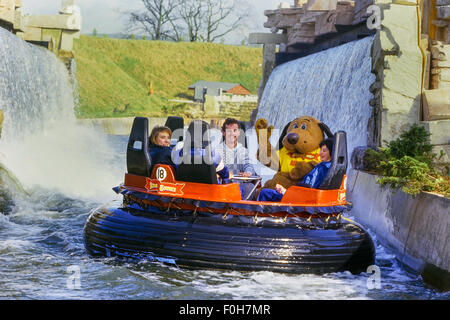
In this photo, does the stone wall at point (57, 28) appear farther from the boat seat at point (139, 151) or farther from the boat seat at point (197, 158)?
the boat seat at point (197, 158)

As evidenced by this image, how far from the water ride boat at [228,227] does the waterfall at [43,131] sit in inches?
258

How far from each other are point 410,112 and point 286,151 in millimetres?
3509

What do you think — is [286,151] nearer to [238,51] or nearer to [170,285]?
[170,285]

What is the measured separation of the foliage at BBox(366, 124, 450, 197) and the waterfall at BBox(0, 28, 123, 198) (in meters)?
6.92

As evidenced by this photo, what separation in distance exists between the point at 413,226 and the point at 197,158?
8.31ft

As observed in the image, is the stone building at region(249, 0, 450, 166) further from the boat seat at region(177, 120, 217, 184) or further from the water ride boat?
the boat seat at region(177, 120, 217, 184)

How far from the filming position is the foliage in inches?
303

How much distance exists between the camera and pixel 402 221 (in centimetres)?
802

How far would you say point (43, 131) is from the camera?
21.8m

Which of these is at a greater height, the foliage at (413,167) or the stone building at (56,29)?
the stone building at (56,29)

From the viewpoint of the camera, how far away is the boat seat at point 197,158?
721 cm

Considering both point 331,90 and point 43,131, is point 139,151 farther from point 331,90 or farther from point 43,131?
point 43,131

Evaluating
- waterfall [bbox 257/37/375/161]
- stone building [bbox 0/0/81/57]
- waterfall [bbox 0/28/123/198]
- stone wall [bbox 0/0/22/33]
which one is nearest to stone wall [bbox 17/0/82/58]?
stone building [bbox 0/0/81/57]

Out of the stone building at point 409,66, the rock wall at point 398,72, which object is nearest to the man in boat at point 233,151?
the stone building at point 409,66
